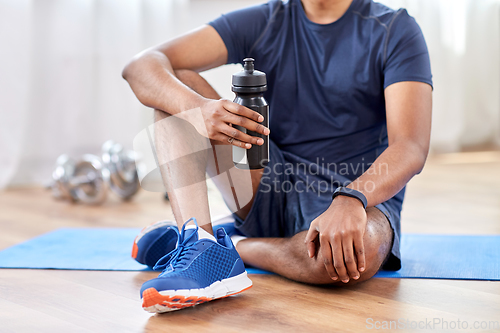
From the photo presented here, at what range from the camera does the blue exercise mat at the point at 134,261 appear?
1143 millimetres

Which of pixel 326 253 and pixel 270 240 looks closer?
pixel 326 253

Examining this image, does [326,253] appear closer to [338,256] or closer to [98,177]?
[338,256]

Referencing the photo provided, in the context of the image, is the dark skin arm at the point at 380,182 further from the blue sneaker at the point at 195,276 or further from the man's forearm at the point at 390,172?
the blue sneaker at the point at 195,276

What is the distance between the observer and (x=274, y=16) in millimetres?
1258

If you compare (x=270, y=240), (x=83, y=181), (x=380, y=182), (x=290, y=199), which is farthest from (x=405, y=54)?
(x=83, y=181)

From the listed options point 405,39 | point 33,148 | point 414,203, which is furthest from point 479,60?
point 33,148

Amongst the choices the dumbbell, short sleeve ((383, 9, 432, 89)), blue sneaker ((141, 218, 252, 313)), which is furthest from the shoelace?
the dumbbell

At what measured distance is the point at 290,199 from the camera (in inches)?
46.1

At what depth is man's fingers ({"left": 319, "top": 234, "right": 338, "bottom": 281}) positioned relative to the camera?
2.93 ft

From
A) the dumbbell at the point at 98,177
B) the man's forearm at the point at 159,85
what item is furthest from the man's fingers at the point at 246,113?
the dumbbell at the point at 98,177

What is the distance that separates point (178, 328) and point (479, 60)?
2.40m

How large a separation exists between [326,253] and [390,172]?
0.73ft

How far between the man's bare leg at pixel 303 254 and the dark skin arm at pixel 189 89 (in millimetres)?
270

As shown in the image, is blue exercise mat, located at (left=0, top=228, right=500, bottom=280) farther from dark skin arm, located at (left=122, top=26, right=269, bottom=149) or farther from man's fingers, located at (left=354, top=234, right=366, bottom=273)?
dark skin arm, located at (left=122, top=26, right=269, bottom=149)
